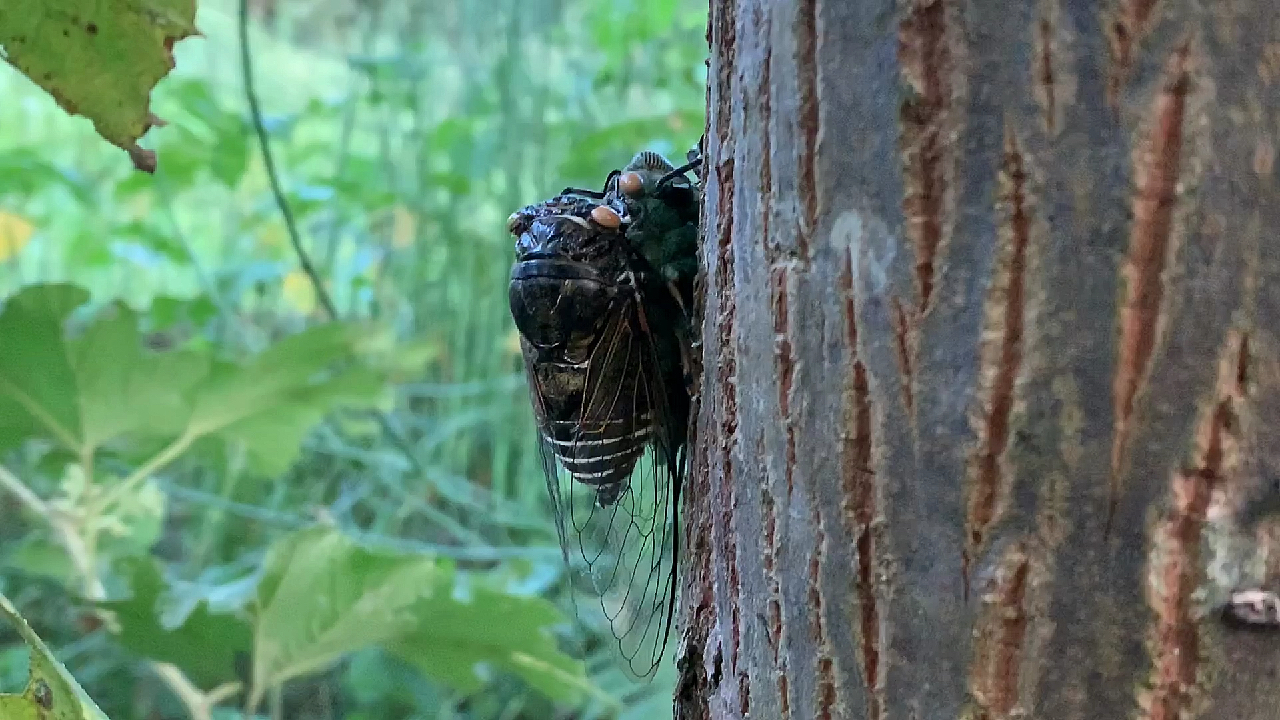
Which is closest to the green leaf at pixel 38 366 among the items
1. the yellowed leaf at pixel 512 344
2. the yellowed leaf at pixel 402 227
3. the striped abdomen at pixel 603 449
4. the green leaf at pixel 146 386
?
the green leaf at pixel 146 386

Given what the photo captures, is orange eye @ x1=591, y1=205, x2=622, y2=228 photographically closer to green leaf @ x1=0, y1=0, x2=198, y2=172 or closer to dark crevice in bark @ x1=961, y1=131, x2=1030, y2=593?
green leaf @ x1=0, y1=0, x2=198, y2=172

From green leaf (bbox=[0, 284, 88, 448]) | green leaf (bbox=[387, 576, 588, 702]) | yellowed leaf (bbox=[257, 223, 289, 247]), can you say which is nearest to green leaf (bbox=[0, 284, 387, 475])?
→ green leaf (bbox=[0, 284, 88, 448])

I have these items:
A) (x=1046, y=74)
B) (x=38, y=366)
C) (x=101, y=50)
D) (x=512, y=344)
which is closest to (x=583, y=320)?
(x=101, y=50)

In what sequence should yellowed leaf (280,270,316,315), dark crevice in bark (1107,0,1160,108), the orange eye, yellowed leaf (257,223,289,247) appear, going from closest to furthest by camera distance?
dark crevice in bark (1107,0,1160,108)
the orange eye
yellowed leaf (280,270,316,315)
yellowed leaf (257,223,289,247)

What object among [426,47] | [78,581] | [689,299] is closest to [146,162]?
[689,299]

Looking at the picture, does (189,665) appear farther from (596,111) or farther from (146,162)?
(596,111)

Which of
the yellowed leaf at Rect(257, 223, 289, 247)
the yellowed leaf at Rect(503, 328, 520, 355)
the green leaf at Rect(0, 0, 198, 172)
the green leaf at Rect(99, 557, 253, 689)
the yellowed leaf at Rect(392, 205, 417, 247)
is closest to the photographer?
the green leaf at Rect(0, 0, 198, 172)

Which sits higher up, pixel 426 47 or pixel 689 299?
pixel 426 47
